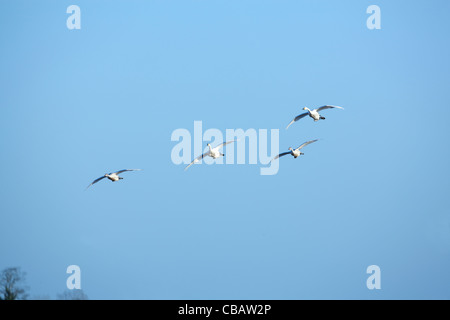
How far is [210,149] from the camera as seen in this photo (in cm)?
8356

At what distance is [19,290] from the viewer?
90375mm
